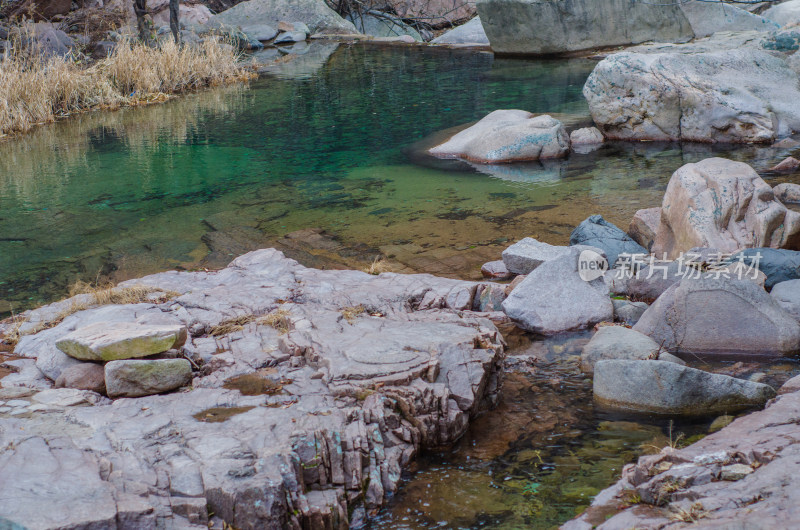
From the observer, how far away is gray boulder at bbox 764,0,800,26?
1786 cm

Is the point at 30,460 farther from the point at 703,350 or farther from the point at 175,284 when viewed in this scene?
the point at 703,350

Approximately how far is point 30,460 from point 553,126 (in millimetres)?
9332

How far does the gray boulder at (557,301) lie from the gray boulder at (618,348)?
1.72 ft

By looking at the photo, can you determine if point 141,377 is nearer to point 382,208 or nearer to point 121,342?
point 121,342

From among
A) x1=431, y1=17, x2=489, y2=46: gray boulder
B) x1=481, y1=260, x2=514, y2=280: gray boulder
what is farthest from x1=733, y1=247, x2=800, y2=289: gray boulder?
x1=431, y1=17, x2=489, y2=46: gray boulder

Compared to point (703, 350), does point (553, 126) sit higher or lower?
higher

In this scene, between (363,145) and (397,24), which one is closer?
(363,145)

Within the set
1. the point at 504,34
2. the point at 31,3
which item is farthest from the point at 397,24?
the point at 31,3

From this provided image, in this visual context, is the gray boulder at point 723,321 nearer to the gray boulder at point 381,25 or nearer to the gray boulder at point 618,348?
the gray boulder at point 618,348

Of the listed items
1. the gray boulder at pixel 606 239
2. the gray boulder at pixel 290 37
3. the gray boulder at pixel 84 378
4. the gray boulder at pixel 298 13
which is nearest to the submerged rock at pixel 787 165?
the gray boulder at pixel 606 239

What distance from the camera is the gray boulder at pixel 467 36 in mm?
23328

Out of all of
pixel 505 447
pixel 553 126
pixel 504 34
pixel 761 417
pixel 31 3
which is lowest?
pixel 505 447

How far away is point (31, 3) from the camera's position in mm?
21031

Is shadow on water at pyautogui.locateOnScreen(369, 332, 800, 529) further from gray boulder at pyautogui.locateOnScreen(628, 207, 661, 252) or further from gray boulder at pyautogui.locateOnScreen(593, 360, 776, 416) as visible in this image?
gray boulder at pyautogui.locateOnScreen(628, 207, 661, 252)
